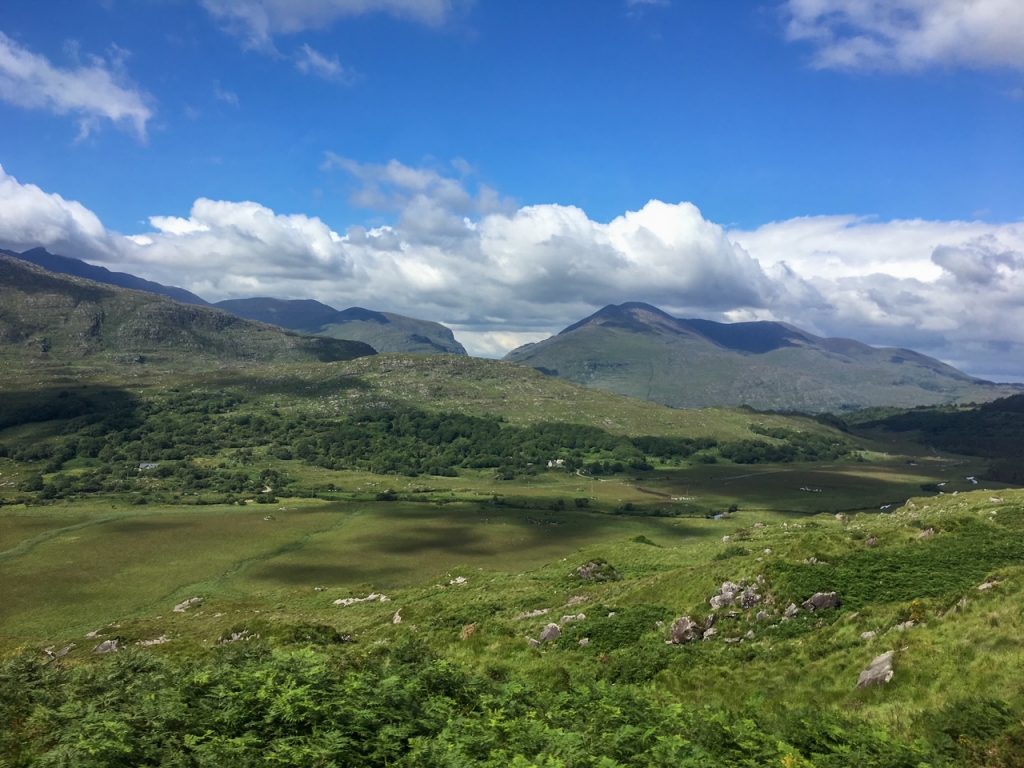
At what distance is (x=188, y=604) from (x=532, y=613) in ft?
186

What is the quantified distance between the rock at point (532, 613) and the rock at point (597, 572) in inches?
449

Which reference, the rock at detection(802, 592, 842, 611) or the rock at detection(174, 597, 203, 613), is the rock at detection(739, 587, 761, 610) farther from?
the rock at detection(174, 597, 203, 613)

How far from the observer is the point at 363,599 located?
2847 inches

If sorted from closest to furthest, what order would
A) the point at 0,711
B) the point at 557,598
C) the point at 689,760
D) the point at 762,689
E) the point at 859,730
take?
the point at 689,760 < the point at 859,730 < the point at 0,711 < the point at 762,689 < the point at 557,598

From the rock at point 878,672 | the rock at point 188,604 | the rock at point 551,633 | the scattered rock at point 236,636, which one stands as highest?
the rock at point 878,672

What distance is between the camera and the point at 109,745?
17.0 meters

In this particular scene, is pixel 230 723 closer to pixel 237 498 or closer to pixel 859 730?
pixel 859 730

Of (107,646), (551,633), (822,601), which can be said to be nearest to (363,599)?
(107,646)

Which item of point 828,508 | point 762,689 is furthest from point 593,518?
point 762,689

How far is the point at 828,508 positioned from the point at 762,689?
170m

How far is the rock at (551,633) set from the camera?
39250 mm

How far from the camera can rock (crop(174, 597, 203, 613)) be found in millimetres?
77725

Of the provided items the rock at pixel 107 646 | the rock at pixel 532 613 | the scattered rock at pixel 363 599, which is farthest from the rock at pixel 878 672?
the rock at pixel 107 646

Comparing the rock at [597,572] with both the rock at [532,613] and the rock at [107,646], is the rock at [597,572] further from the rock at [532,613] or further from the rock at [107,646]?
the rock at [107,646]
